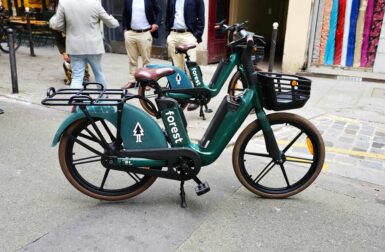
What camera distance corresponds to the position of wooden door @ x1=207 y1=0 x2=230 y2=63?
9.95 meters

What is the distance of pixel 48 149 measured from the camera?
4590mm

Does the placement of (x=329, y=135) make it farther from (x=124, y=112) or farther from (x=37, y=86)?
(x=37, y=86)

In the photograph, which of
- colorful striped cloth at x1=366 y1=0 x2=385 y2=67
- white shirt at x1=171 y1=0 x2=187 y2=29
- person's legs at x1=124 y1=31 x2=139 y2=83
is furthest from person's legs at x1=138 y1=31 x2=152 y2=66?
colorful striped cloth at x1=366 y1=0 x2=385 y2=67

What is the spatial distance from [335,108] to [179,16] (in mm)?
3124

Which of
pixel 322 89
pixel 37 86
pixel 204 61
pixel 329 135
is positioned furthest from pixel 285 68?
pixel 37 86

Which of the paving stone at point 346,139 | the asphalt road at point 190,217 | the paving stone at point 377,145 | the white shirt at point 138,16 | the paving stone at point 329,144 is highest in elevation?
the white shirt at point 138,16

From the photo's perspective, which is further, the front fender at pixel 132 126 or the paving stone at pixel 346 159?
the paving stone at pixel 346 159

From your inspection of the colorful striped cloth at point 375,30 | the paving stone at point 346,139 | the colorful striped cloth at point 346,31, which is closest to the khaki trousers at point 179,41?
the paving stone at point 346,139

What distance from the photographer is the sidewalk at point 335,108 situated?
4.54 metres

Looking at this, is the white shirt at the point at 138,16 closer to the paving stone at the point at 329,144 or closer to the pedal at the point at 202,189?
the paving stone at the point at 329,144

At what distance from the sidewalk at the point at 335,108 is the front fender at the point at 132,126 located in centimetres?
195

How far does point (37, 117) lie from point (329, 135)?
4219 mm

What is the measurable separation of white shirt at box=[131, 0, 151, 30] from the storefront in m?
3.99

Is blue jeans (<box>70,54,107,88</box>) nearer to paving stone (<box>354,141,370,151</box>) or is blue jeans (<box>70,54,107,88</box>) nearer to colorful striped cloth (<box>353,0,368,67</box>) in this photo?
paving stone (<box>354,141,370,151</box>)
